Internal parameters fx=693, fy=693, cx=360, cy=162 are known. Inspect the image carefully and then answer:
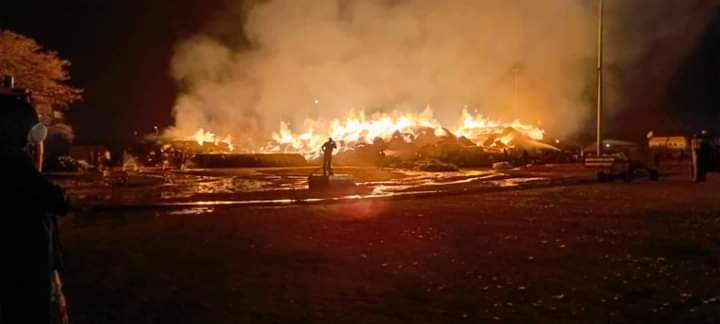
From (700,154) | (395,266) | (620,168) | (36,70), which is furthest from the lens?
(36,70)

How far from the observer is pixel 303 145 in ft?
194

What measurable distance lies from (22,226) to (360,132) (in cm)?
5612

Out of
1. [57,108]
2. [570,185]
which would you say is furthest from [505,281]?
[57,108]

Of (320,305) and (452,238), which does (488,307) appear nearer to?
(320,305)

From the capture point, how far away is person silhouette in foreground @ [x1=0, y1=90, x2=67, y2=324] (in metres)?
4.02

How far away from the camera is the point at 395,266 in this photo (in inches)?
333

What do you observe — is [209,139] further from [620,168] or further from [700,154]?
[700,154]

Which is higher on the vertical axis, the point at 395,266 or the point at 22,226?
the point at 22,226

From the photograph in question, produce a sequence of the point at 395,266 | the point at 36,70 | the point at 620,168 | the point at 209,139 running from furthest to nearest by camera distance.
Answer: the point at 209,139, the point at 36,70, the point at 620,168, the point at 395,266

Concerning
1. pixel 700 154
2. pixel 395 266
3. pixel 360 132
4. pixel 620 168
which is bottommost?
pixel 395 266

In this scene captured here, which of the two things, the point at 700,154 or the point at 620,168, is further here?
the point at 620,168

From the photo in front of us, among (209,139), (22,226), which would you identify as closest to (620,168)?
(22,226)

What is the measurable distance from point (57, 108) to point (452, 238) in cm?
3288

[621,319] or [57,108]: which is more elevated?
[57,108]
